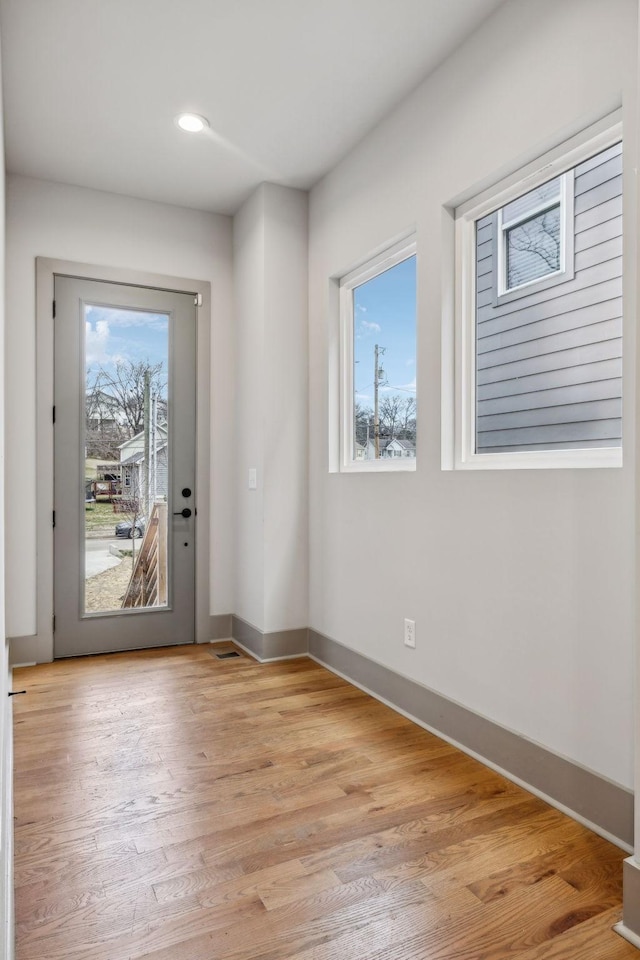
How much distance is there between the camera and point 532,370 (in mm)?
2279

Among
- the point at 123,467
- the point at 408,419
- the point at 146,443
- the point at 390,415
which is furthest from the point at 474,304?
the point at 123,467

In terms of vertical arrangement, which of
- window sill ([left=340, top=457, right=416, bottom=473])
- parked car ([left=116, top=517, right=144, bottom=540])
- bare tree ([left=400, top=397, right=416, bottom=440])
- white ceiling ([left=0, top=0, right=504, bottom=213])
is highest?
white ceiling ([left=0, top=0, right=504, bottom=213])

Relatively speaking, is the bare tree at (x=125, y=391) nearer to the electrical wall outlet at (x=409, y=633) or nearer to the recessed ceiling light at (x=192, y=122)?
the recessed ceiling light at (x=192, y=122)

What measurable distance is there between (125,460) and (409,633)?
2.08 meters

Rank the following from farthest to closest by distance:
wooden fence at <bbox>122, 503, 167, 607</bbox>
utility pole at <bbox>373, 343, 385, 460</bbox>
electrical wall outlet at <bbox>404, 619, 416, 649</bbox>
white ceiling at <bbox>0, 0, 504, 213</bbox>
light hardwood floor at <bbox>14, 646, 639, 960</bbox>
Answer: wooden fence at <bbox>122, 503, 167, 607</bbox> → utility pole at <bbox>373, 343, 385, 460</bbox> → electrical wall outlet at <bbox>404, 619, 416, 649</bbox> → white ceiling at <bbox>0, 0, 504, 213</bbox> → light hardwood floor at <bbox>14, 646, 639, 960</bbox>

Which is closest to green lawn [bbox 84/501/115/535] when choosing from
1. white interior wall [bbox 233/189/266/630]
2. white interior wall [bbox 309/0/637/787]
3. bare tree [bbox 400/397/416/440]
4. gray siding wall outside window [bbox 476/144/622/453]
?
white interior wall [bbox 233/189/266/630]

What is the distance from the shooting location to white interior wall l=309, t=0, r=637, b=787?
1840mm

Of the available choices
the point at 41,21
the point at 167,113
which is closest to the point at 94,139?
the point at 167,113

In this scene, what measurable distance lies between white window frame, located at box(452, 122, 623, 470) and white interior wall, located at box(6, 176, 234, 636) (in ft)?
6.27

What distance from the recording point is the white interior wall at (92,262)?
138 inches

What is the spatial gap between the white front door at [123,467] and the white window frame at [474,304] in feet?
6.53

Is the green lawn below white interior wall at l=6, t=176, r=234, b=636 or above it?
below

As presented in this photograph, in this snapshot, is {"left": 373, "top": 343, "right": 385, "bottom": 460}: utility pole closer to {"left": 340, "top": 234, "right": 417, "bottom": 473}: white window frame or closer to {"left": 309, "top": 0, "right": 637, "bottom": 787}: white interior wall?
{"left": 340, "top": 234, "right": 417, "bottom": 473}: white window frame

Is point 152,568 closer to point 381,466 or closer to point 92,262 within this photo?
point 381,466
